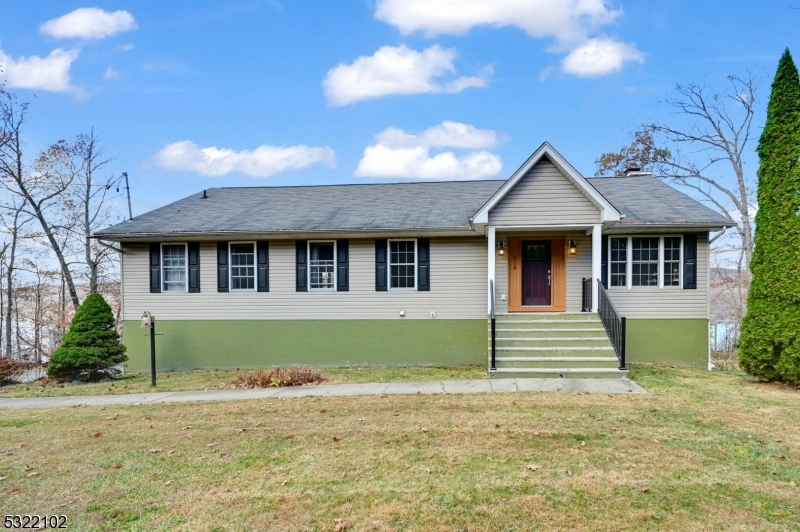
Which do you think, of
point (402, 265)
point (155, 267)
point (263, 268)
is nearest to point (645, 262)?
point (402, 265)

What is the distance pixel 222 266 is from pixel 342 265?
3.14m

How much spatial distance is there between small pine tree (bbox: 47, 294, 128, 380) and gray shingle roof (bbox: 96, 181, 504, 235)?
6.67ft

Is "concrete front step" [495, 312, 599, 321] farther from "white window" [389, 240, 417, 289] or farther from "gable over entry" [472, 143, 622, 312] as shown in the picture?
"white window" [389, 240, 417, 289]

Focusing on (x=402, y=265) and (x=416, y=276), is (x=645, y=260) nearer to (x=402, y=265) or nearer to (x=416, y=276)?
(x=416, y=276)

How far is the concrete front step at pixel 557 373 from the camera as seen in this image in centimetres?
861

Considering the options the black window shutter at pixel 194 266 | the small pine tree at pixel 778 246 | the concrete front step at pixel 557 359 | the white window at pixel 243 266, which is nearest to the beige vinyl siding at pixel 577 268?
the concrete front step at pixel 557 359

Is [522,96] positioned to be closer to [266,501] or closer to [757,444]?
[757,444]

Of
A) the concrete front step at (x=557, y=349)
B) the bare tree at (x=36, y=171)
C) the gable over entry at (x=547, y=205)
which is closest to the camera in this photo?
the concrete front step at (x=557, y=349)

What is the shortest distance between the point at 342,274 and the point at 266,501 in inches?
324

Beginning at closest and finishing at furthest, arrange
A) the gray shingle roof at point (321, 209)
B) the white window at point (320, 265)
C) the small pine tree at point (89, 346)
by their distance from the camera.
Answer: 1. the small pine tree at point (89, 346)
2. the gray shingle roof at point (321, 209)
3. the white window at point (320, 265)

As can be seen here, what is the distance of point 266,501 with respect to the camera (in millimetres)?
3723

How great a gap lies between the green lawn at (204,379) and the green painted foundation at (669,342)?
380 centimetres

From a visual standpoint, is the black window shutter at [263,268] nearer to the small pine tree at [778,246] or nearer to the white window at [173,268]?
the white window at [173,268]

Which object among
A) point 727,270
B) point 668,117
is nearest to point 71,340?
point 668,117
